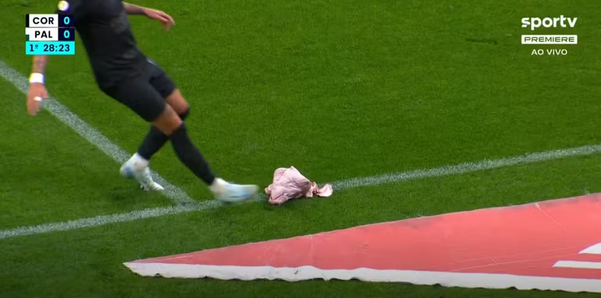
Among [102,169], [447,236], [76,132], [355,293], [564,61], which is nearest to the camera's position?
[355,293]

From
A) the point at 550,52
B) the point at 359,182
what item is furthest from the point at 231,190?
the point at 550,52

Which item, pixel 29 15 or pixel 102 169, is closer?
pixel 102 169

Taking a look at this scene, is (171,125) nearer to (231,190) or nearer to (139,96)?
(139,96)

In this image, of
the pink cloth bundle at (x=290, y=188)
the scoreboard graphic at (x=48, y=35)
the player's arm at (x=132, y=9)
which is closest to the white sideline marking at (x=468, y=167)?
the pink cloth bundle at (x=290, y=188)

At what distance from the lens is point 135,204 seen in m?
7.49

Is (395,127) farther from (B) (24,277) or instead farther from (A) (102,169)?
(B) (24,277)

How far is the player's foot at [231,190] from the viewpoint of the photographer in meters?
7.10

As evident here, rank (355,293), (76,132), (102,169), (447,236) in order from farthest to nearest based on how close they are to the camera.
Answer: (76,132), (102,169), (447,236), (355,293)

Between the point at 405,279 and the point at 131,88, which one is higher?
the point at 131,88

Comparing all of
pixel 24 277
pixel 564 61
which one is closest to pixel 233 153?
pixel 24 277

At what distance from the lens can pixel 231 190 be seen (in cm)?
711

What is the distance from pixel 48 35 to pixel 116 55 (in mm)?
1985

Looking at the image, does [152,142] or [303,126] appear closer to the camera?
[152,142]

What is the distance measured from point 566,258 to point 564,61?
11.1 feet
